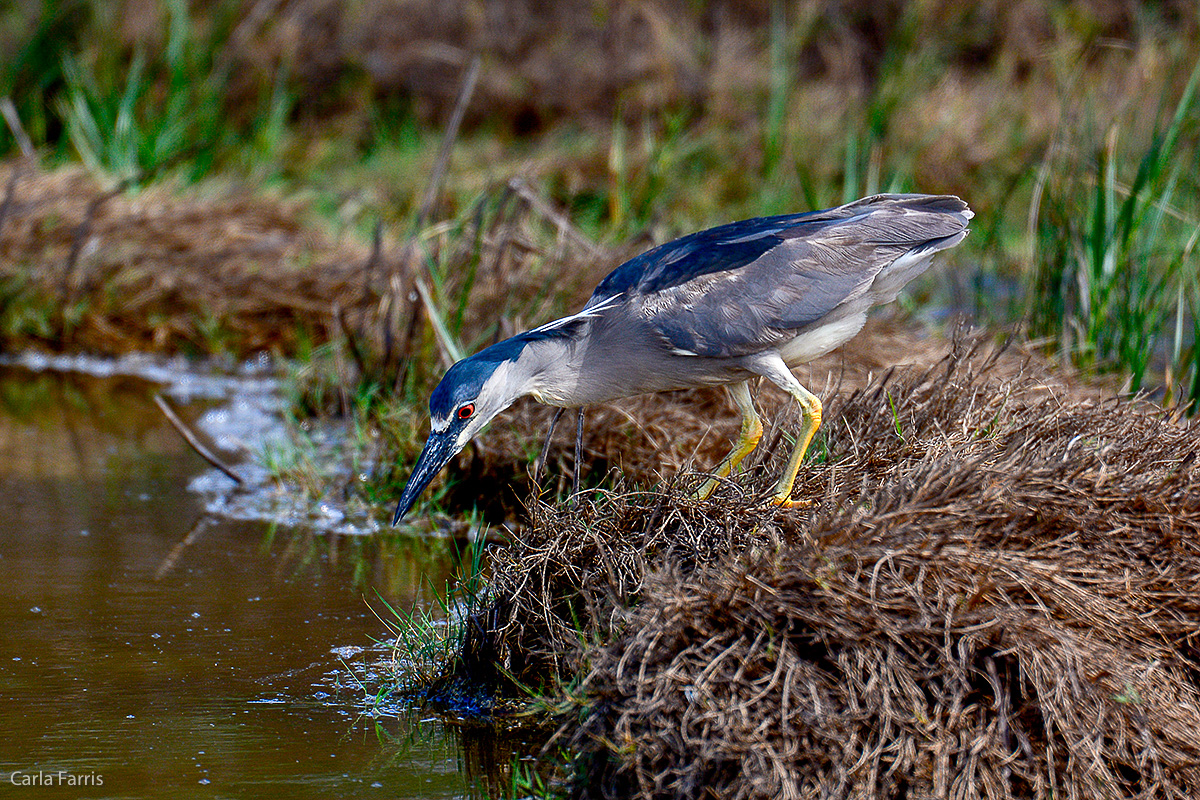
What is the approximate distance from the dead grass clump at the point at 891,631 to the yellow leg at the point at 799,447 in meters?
0.06

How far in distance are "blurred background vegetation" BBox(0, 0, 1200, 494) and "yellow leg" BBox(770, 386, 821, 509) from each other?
124 cm

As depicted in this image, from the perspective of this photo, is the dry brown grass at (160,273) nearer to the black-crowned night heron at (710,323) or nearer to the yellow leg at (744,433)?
the yellow leg at (744,433)

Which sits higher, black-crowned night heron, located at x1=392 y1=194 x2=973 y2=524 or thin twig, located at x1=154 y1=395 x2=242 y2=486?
black-crowned night heron, located at x1=392 y1=194 x2=973 y2=524

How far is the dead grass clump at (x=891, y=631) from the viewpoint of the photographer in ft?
7.38

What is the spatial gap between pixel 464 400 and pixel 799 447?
0.82 meters

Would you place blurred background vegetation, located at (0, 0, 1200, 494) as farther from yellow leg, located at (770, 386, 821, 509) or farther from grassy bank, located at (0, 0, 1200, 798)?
yellow leg, located at (770, 386, 821, 509)

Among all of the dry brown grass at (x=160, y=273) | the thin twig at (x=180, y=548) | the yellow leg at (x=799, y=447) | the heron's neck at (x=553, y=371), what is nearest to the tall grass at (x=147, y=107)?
the dry brown grass at (x=160, y=273)

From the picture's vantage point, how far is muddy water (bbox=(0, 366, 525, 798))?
8.46 feet

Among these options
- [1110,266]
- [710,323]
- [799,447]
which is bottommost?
[1110,266]

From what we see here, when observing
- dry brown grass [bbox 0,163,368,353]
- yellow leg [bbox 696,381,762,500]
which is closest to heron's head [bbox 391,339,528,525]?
yellow leg [bbox 696,381,762,500]

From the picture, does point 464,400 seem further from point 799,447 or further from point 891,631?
point 891,631

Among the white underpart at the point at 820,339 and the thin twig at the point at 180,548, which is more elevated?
the white underpart at the point at 820,339

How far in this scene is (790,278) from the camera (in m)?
3.33

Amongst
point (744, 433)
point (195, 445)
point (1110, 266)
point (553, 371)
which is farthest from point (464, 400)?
point (1110, 266)
